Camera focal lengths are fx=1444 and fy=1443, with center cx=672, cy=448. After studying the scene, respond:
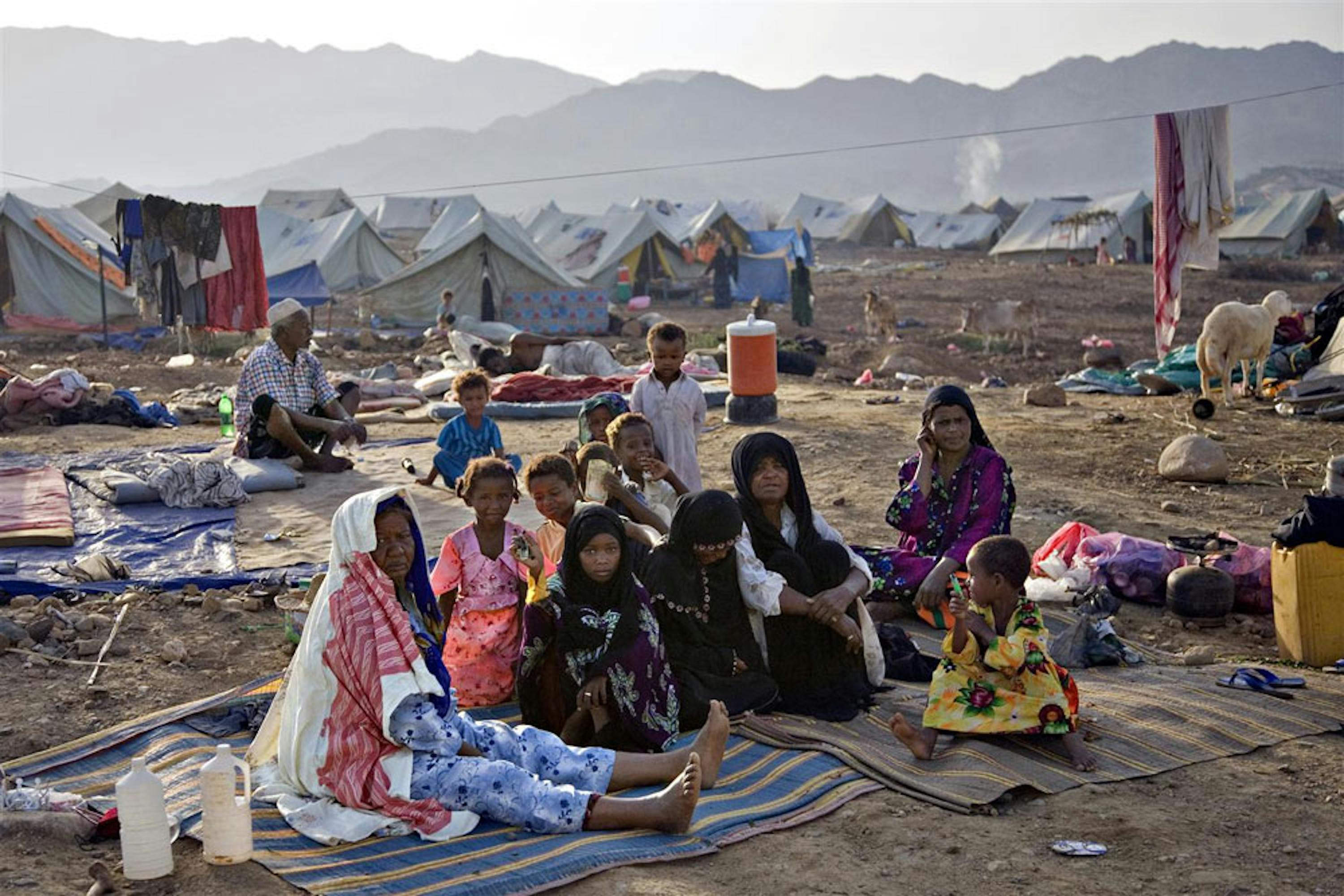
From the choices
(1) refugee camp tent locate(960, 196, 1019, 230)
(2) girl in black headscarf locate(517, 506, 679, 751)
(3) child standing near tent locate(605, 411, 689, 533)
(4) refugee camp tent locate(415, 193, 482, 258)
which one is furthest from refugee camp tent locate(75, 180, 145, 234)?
(1) refugee camp tent locate(960, 196, 1019, 230)

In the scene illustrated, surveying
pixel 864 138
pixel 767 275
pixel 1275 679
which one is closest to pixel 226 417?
pixel 1275 679

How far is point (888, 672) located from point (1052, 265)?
3127cm

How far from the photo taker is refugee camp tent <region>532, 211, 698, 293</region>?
90.4ft

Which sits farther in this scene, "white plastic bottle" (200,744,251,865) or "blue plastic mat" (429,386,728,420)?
"blue plastic mat" (429,386,728,420)

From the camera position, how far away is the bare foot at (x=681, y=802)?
3.38m

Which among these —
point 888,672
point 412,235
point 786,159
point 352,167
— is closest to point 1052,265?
point 412,235

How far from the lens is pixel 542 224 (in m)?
33.7

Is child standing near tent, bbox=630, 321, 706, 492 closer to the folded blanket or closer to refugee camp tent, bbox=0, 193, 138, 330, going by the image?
the folded blanket

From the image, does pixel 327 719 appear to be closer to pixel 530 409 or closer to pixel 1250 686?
pixel 1250 686

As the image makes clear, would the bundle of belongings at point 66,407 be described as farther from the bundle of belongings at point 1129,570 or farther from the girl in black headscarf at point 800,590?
the girl in black headscarf at point 800,590

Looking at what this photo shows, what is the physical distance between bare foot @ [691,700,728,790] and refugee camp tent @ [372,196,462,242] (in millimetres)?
42730

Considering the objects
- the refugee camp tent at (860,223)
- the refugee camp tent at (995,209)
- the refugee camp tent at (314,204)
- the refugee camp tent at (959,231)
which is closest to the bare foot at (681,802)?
the refugee camp tent at (314,204)

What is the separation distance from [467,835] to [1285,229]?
3335cm

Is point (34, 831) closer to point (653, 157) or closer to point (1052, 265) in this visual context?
point (1052, 265)
